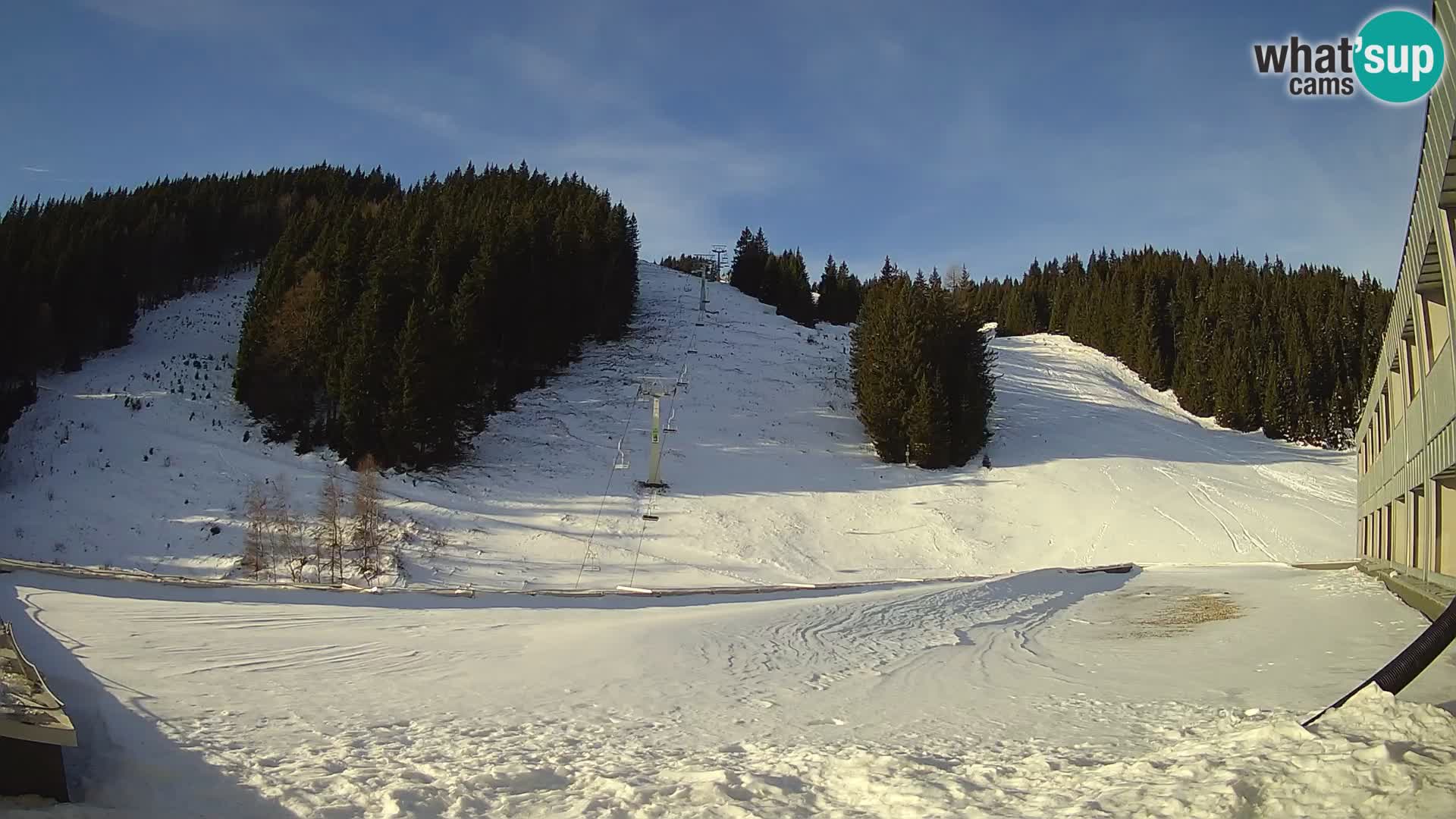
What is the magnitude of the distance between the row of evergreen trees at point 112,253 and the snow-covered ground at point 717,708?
24278mm

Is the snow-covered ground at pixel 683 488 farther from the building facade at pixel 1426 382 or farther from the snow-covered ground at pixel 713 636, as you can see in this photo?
the building facade at pixel 1426 382

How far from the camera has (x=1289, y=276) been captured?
228 ft

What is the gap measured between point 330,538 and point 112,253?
90.7 feet

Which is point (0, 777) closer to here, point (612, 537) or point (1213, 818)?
point (1213, 818)

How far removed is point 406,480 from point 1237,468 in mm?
34680

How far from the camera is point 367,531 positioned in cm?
2364

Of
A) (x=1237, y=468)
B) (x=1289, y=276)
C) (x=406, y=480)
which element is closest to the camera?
(x=406, y=480)

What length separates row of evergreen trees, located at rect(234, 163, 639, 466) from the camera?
30.0 m

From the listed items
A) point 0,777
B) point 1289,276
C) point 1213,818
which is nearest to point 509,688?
point 0,777

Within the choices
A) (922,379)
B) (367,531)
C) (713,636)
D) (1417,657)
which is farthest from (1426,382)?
(367,531)

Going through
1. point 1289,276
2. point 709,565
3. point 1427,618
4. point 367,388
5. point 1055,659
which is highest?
point 1289,276

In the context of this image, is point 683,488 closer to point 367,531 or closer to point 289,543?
point 367,531

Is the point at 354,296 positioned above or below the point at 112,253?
below

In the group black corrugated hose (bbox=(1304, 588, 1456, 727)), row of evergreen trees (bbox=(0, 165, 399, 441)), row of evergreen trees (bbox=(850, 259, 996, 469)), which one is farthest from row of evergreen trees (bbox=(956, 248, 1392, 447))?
row of evergreen trees (bbox=(0, 165, 399, 441))
